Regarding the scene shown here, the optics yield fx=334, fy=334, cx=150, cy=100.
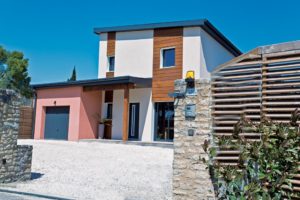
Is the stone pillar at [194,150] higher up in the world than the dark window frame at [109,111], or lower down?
lower down

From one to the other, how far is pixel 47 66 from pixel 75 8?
2100cm

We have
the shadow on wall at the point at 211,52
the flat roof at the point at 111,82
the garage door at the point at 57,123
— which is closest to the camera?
the flat roof at the point at 111,82

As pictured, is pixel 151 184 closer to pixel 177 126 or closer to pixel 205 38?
pixel 177 126

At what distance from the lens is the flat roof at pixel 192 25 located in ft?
59.9

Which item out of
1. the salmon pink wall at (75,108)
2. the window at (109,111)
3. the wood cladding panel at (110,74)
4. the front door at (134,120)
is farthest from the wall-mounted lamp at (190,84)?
the window at (109,111)

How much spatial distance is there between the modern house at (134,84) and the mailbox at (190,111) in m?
11.5

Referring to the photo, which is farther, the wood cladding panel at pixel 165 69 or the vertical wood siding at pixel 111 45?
the vertical wood siding at pixel 111 45

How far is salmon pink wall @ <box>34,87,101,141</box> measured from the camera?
2025cm

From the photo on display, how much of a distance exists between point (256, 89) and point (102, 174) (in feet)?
20.0

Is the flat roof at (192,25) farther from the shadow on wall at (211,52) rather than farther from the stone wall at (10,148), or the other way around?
the stone wall at (10,148)

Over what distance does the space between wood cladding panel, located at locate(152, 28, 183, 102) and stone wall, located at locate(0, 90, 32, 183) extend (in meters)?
10.0

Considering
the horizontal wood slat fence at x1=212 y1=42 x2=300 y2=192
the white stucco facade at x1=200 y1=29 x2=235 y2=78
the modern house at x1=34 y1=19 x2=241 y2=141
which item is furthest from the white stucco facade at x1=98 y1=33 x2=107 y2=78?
the horizontal wood slat fence at x1=212 y1=42 x2=300 y2=192

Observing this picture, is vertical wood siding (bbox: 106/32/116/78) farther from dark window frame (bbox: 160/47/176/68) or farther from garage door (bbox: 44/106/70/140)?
dark window frame (bbox: 160/47/176/68)

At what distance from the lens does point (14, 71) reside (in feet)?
97.4
